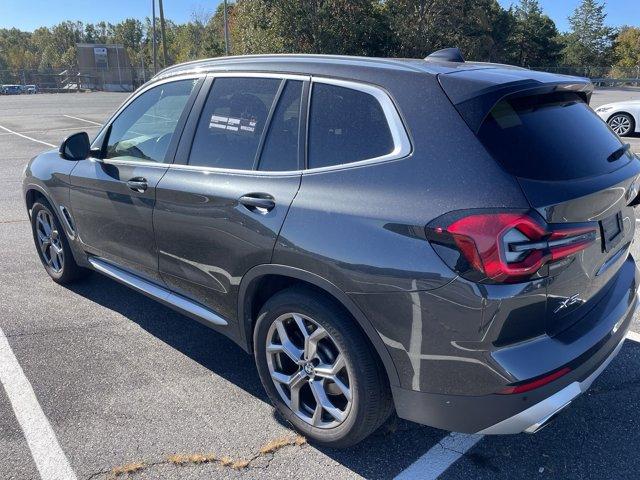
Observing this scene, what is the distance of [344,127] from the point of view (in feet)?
8.59

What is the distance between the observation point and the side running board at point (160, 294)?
3.27 metres

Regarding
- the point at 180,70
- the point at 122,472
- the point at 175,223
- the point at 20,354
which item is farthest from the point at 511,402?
the point at 20,354

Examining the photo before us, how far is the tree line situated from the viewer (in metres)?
26.9

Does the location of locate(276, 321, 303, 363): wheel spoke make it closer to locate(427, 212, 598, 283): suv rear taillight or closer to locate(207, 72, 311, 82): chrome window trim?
locate(427, 212, 598, 283): suv rear taillight

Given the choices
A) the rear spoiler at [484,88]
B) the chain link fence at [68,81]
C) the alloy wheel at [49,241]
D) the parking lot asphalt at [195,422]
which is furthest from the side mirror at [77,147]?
the chain link fence at [68,81]

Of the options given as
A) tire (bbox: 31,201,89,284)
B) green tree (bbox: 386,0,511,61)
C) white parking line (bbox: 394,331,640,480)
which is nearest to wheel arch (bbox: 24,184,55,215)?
tire (bbox: 31,201,89,284)

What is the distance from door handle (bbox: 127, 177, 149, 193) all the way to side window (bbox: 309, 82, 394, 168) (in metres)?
1.28

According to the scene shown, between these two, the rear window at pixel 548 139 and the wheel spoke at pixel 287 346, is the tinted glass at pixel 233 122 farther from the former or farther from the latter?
the rear window at pixel 548 139

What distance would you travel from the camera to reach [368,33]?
95.3ft

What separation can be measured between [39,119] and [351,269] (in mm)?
24554

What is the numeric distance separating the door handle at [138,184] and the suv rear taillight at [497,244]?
203 cm

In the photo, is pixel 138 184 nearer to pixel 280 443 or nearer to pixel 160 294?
pixel 160 294

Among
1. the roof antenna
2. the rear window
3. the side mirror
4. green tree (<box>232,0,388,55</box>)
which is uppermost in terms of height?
green tree (<box>232,0,388,55</box>)

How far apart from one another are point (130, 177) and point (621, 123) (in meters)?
13.3
